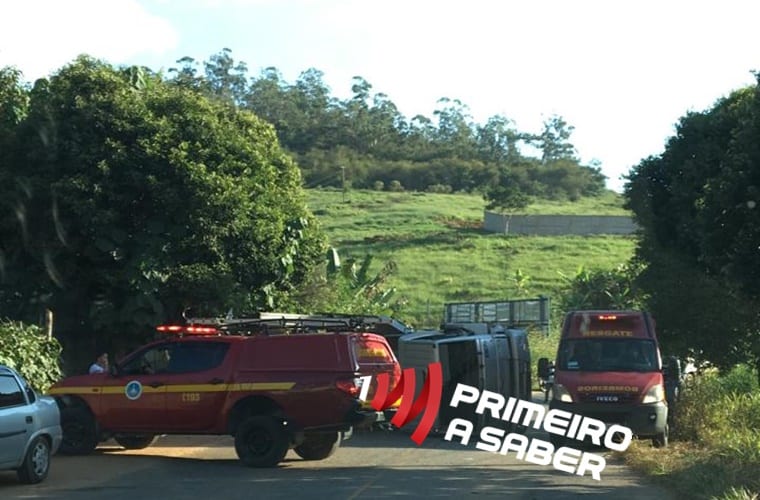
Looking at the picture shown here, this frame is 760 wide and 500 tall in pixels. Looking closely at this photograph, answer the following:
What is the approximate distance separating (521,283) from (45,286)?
1435 inches

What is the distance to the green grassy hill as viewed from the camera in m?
59.1

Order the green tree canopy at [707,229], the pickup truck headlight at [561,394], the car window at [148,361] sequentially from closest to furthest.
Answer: the green tree canopy at [707,229]
the car window at [148,361]
the pickup truck headlight at [561,394]

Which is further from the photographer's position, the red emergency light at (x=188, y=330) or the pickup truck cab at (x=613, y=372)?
the pickup truck cab at (x=613, y=372)

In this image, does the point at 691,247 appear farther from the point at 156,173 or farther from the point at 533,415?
the point at 156,173

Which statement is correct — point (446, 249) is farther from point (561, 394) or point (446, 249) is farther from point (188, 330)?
point (188, 330)

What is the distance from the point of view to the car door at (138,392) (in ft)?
55.6

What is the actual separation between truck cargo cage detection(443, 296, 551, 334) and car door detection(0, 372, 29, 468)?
32084 millimetres

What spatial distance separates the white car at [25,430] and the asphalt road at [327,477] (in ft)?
0.98

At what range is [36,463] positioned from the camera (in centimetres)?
1388

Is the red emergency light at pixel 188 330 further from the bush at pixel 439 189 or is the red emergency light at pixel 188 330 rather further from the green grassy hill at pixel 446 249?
the bush at pixel 439 189

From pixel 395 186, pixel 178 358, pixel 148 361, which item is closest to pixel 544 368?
pixel 178 358

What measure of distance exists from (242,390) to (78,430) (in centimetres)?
300

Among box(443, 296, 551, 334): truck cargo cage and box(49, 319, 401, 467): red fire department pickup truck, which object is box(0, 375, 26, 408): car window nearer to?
box(49, 319, 401, 467): red fire department pickup truck

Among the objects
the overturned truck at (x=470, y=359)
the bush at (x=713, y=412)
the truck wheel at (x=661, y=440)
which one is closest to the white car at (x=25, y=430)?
the overturned truck at (x=470, y=359)
